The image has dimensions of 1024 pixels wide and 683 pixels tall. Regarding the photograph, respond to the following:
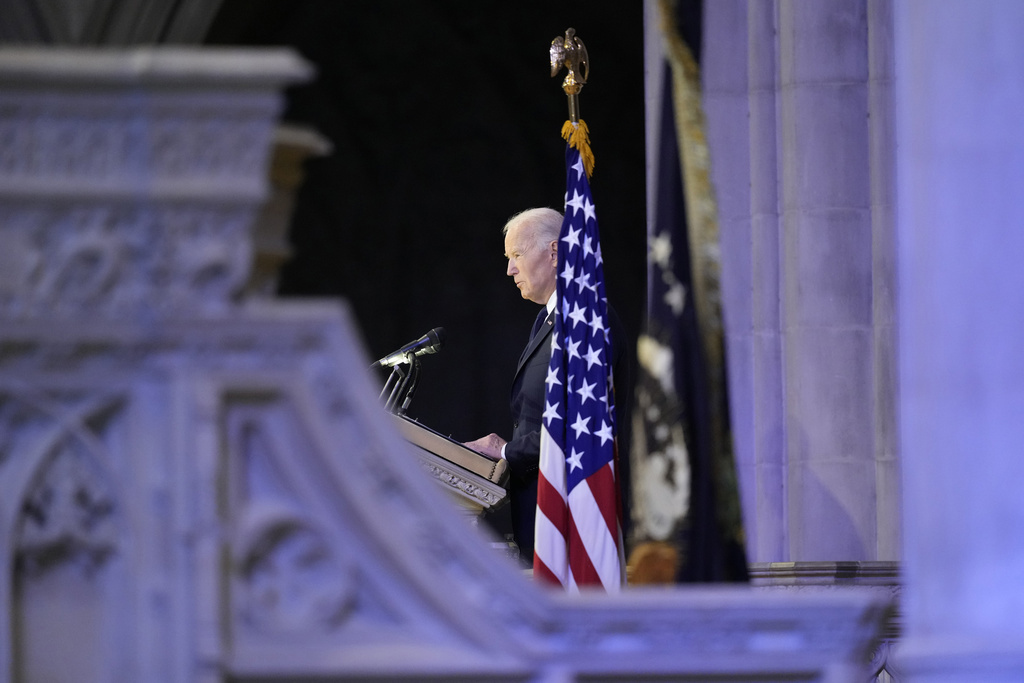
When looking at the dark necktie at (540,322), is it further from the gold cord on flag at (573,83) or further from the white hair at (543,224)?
the gold cord on flag at (573,83)

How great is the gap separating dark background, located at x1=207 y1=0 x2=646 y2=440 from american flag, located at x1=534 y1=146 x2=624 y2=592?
212 inches

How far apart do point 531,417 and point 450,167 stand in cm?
531

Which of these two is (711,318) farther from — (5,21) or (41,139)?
(5,21)

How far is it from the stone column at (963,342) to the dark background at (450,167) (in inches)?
291

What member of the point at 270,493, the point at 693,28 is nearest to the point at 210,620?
the point at 270,493

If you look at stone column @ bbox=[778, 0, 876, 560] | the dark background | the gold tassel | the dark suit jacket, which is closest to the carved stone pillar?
the gold tassel

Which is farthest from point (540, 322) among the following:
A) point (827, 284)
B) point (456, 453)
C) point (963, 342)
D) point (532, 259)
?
point (963, 342)

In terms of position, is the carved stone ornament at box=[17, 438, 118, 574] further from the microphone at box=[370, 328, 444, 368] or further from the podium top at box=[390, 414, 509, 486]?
the microphone at box=[370, 328, 444, 368]

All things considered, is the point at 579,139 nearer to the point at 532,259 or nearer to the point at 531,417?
the point at 532,259

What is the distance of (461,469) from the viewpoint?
4.47 metres

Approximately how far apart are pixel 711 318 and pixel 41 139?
1.27 m

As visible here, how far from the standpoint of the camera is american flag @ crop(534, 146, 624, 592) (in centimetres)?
407

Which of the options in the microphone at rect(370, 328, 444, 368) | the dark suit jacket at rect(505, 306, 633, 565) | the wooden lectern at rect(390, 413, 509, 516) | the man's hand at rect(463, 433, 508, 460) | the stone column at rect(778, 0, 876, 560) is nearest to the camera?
the wooden lectern at rect(390, 413, 509, 516)

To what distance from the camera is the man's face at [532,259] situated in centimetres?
486
